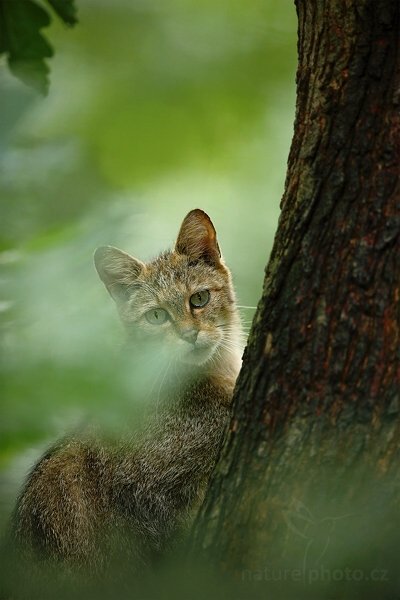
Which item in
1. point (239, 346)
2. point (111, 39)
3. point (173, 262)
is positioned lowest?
point (239, 346)

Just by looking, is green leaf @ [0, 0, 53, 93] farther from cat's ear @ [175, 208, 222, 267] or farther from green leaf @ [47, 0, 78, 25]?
Result: cat's ear @ [175, 208, 222, 267]

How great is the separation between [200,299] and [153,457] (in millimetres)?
1079

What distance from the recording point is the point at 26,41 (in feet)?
3.16

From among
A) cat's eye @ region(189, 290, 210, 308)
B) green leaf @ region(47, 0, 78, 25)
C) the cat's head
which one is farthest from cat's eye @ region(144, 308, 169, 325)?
green leaf @ region(47, 0, 78, 25)

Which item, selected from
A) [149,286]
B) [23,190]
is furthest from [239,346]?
[23,190]

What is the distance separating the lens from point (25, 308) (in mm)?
960

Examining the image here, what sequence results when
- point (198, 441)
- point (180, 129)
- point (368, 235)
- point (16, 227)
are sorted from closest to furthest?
point (16, 227) < point (180, 129) < point (368, 235) < point (198, 441)

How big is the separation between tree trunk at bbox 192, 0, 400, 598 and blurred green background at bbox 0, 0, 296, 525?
217mm

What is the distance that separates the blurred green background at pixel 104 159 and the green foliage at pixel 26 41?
0.04 meters

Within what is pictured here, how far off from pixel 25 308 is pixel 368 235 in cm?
157

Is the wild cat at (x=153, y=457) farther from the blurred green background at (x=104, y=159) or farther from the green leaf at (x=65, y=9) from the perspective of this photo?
the green leaf at (x=65, y=9)

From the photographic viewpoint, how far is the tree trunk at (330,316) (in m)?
2.29

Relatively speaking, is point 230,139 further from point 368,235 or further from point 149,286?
point 149,286

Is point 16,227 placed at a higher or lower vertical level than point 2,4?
lower
